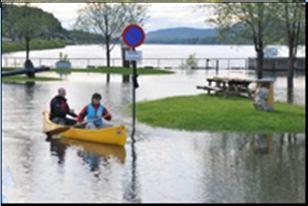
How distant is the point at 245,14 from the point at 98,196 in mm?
30679

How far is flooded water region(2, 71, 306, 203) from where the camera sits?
11.1m

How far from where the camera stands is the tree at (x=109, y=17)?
61.5 metres

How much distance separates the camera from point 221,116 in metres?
21.0

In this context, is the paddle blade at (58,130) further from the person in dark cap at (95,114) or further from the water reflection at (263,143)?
the water reflection at (263,143)

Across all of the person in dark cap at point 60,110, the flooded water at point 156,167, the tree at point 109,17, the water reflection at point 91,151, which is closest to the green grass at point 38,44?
the tree at point 109,17

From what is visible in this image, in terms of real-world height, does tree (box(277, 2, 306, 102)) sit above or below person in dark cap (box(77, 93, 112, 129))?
above

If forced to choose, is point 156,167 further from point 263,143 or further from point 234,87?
point 234,87

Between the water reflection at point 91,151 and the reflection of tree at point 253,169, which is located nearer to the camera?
the reflection of tree at point 253,169

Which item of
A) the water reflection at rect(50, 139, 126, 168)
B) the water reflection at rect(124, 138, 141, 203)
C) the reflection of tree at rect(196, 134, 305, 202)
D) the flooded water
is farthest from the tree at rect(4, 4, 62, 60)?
the water reflection at rect(124, 138, 141, 203)

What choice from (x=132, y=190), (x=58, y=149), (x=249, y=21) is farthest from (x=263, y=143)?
(x=249, y=21)

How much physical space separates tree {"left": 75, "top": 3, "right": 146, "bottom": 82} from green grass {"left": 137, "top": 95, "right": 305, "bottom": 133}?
36.5 m

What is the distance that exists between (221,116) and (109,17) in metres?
42.4

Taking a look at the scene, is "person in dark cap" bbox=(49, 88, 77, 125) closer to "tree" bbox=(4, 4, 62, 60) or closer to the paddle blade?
the paddle blade

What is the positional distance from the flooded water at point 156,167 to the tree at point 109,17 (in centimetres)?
4075
